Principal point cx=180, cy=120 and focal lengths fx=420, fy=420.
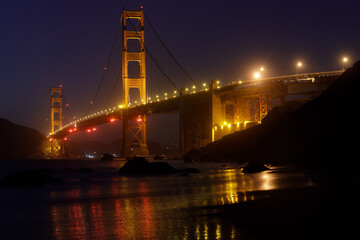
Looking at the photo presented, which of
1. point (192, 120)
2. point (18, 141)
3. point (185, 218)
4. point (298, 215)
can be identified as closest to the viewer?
point (298, 215)

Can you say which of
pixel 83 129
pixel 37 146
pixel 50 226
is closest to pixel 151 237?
pixel 50 226

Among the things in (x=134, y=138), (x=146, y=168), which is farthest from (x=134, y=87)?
(x=146, y=168)

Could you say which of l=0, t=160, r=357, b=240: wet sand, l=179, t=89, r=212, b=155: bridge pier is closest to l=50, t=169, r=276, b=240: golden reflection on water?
l=0, t=160, r=357, b=240: wet sand

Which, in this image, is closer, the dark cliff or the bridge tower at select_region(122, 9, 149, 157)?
the bridge tower at select_region(122, 9, 149, 157)

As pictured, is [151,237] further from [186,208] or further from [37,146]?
[37,146]

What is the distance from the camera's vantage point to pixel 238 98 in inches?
1756

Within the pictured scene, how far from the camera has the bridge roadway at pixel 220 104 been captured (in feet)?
123

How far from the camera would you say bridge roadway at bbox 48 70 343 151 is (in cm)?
3753

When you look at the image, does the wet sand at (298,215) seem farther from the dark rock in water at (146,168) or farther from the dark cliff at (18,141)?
the dark cliff at (18,141)

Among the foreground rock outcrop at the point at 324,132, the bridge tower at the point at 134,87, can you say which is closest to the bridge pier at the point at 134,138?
the bridge tower at the point at 134,87

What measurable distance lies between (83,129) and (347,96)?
50.8 metres

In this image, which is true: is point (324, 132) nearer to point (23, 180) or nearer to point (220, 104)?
point (23, 180)

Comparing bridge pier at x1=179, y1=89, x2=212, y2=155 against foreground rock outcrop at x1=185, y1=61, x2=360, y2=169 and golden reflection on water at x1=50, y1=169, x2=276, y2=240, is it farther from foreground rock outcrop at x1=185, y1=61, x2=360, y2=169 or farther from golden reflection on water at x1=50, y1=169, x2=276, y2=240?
golden reflection on water at x1=50, y1=169, x2=276, y2=240

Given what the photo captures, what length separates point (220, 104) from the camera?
45.2 meters
